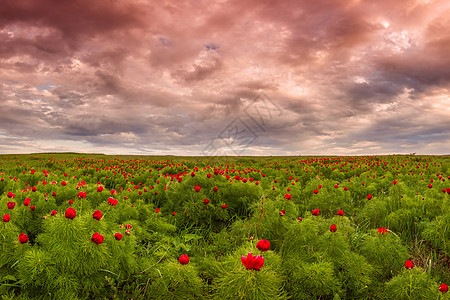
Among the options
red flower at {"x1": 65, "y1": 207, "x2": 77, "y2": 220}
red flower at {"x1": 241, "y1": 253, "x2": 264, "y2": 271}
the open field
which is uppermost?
red flower at {"x1": 65, "y1": 207, "x2": 77, "y2": 220}

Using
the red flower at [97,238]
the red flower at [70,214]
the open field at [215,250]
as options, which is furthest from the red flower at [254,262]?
the red flower at [70,214]

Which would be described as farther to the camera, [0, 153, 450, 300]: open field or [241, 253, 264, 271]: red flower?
[0, 153, 450, 300]: open field

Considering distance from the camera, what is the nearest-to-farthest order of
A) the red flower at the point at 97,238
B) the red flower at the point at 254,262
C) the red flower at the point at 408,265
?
the red flower at the point at 254,262, the red flower at the point at 97,238, the red flower at the point at 408,265

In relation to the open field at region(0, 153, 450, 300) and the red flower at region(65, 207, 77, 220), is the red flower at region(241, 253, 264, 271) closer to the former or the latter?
the open field at region(0, 153, 450, 300)

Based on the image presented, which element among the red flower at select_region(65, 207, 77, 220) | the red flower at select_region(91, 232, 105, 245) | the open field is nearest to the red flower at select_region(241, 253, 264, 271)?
the open field

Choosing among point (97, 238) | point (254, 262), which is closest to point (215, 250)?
point (97, 238)

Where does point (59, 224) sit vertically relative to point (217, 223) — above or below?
above

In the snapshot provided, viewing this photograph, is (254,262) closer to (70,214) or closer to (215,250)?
(70,214)

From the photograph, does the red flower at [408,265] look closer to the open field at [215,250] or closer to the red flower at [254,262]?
the open field at [215,250]

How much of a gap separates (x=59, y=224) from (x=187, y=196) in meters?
3.04

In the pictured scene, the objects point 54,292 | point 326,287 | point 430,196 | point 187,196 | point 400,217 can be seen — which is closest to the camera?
point 54,292

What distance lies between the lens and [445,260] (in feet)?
12.3

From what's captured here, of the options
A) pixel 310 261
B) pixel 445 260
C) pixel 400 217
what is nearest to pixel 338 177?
pixel 400 217

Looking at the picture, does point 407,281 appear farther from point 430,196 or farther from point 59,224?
point 430,196
